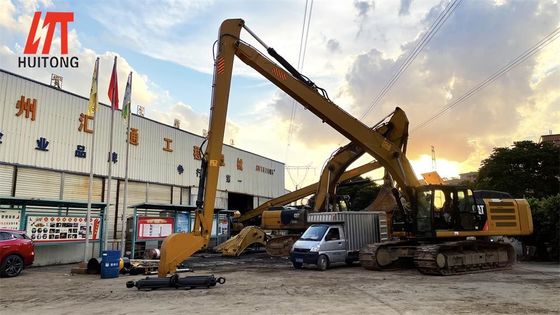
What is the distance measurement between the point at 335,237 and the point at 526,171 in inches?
1511

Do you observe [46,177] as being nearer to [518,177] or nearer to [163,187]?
[163,187]

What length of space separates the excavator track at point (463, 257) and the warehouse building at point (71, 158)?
563 inches

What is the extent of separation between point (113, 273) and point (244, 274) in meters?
4.81

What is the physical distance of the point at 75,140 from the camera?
24156 millimetres

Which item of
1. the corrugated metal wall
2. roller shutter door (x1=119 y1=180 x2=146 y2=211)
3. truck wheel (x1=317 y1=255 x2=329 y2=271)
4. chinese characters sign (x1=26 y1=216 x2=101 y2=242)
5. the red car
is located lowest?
truck wheel (x1=317 y1=255 x2=329 y2=271)

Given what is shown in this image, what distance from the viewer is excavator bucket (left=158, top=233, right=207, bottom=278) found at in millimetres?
12102

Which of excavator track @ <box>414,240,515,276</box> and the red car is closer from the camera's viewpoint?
the red car

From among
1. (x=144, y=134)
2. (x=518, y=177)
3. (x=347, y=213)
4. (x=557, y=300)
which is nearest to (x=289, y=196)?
(x=144, y=134)

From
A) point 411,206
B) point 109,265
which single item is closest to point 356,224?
point 411,206

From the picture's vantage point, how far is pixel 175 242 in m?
12.3

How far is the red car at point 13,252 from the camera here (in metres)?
14.9

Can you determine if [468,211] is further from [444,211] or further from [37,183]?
[37,183]

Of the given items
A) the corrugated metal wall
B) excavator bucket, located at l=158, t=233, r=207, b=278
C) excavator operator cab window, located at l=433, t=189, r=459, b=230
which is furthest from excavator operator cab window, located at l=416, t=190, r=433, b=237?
the corrugated metal wall

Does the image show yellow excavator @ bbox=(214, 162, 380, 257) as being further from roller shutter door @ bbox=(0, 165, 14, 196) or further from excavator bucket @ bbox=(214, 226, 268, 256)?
roller shutter door @ bbox=(0, 165, 14, 196)
